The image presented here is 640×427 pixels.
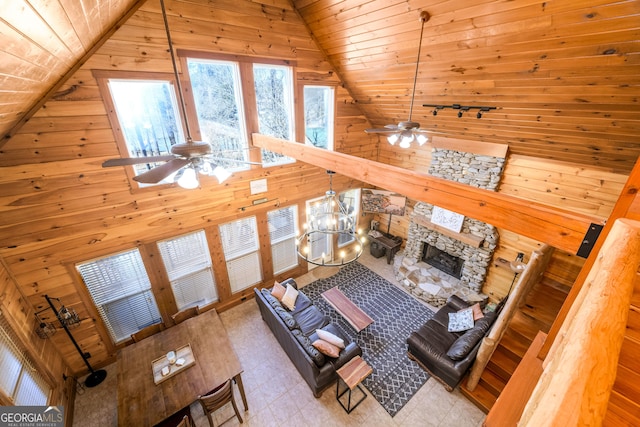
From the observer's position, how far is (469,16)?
2959 millimetres

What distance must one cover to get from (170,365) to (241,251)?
96.8 inches

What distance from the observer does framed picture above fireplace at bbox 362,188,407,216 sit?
272 inches

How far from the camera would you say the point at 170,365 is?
12.3ft

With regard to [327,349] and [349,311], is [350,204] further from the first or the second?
[327,349]

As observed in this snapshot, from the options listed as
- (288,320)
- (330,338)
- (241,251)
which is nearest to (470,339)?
(330,338)

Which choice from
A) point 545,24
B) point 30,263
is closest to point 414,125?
point 545,24

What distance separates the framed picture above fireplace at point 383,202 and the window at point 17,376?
669 centimetres

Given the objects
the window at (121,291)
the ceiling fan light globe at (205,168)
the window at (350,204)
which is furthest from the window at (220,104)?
the window at (350,204)

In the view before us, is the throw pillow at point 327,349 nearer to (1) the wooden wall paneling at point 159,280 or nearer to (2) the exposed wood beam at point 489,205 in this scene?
(2) the exposed wood beam at point 489,205

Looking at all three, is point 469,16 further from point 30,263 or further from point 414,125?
point 30,263

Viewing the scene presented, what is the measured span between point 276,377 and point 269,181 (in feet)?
12.0

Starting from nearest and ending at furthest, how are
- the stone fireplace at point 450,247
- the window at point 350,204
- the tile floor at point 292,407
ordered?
the tile floor at point 292,407
the stone fireplace at point 450,247
the window at point 350,204

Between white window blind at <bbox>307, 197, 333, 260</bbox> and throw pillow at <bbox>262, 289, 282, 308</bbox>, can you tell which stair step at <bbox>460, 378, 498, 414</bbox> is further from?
white window blind at <bbox>307, 197, 333, 260</bbox>

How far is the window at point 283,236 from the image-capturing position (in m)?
6.04
